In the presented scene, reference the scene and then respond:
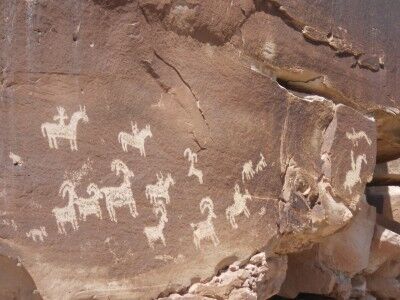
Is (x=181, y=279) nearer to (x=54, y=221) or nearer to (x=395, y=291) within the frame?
(x=54, y=221)

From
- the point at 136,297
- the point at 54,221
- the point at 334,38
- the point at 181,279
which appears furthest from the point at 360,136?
the point at 54,221

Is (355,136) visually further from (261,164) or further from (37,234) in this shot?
(37,234)

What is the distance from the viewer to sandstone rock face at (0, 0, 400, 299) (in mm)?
2139

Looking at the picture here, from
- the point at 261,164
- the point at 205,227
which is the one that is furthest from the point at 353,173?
the point at 205,227

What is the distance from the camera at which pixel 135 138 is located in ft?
7.77

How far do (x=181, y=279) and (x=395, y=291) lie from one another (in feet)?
5.52

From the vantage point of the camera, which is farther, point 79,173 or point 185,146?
point 185,146

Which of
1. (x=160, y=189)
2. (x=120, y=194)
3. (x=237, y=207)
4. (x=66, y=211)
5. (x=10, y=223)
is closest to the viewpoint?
(x=10, y=223)

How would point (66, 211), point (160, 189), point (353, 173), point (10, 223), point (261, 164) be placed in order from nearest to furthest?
point (10, 223) < point (66, 211) < point (160, 189) < point (261, 164) < point (353, 173)

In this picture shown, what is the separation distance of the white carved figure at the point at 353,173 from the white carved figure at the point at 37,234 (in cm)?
153

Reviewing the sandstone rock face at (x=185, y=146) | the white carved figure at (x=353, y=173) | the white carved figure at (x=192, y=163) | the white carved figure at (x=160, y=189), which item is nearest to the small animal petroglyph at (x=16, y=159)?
the sandstone rock face at (x=185, y=146)

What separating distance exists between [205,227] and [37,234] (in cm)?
68

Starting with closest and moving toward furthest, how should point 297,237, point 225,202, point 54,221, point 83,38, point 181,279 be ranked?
point 54,221 < point 83,38 < point 181,279 < point 225,202 < point 297,237

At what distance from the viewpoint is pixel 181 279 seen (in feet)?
8.02
